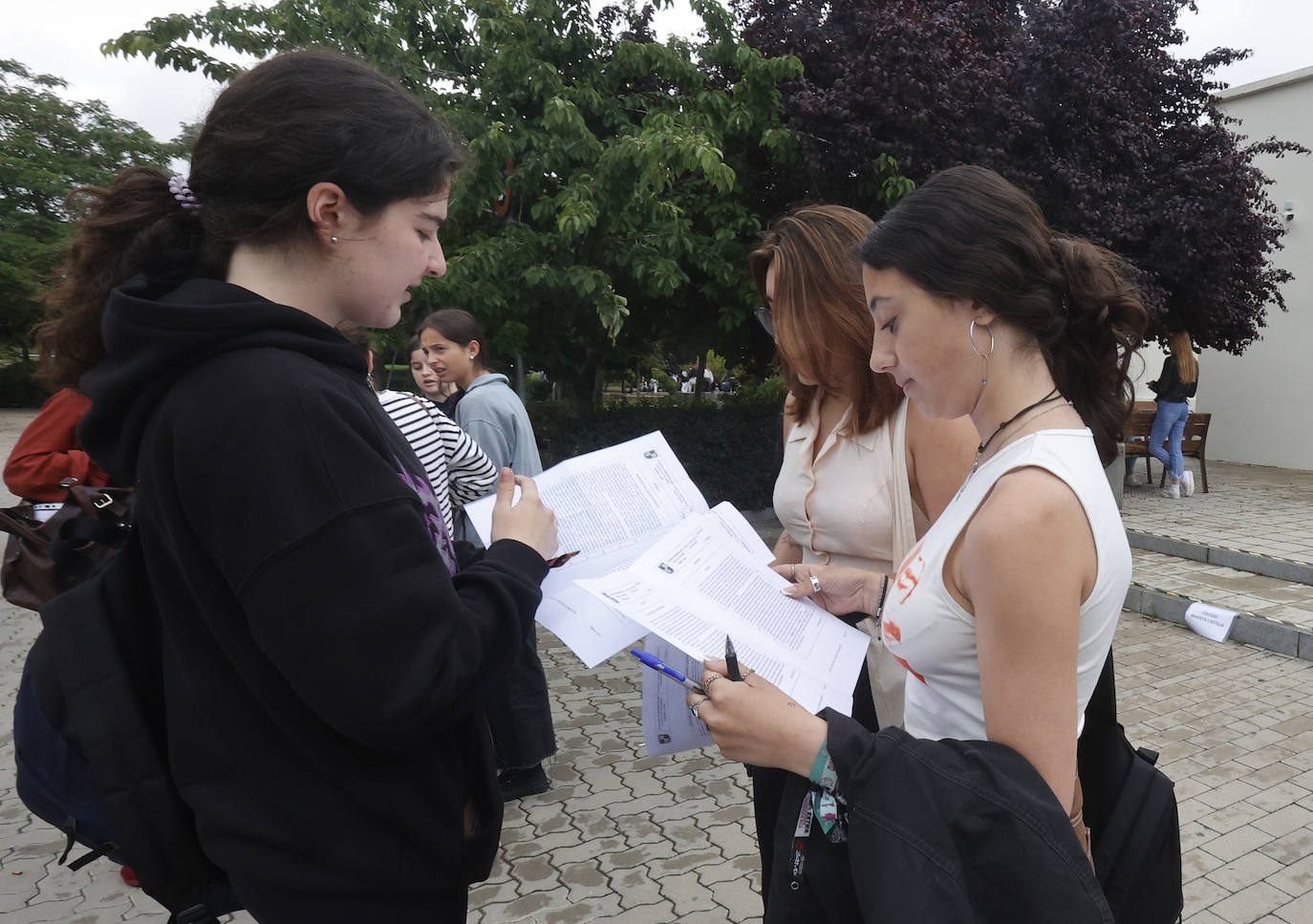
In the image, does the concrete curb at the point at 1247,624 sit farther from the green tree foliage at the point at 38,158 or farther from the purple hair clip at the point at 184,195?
the green tree foliage at the point at 38,158

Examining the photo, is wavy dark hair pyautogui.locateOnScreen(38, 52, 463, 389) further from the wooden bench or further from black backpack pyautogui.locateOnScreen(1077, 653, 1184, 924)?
the wooden bench

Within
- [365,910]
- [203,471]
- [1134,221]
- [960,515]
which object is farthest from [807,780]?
[1134,221]

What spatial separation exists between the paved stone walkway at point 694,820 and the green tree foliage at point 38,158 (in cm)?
1901

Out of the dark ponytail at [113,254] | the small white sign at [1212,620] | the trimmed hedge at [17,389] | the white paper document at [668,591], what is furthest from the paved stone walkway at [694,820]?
the trimmed hedge at [17,389]

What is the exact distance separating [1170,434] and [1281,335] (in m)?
4.69

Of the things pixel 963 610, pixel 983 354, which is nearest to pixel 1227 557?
pixel 983 354

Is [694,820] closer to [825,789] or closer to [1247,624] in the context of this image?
[825,789]

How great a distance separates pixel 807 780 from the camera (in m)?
1.25

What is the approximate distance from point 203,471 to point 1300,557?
859 cm

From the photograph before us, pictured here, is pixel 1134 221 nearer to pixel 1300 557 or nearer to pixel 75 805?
pixel 1300 557

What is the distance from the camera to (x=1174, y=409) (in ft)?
35.0

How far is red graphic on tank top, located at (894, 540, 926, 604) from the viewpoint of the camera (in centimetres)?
141

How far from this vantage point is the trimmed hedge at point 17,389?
28.5 metres

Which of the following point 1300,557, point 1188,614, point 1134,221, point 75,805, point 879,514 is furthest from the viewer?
point 1134,221
